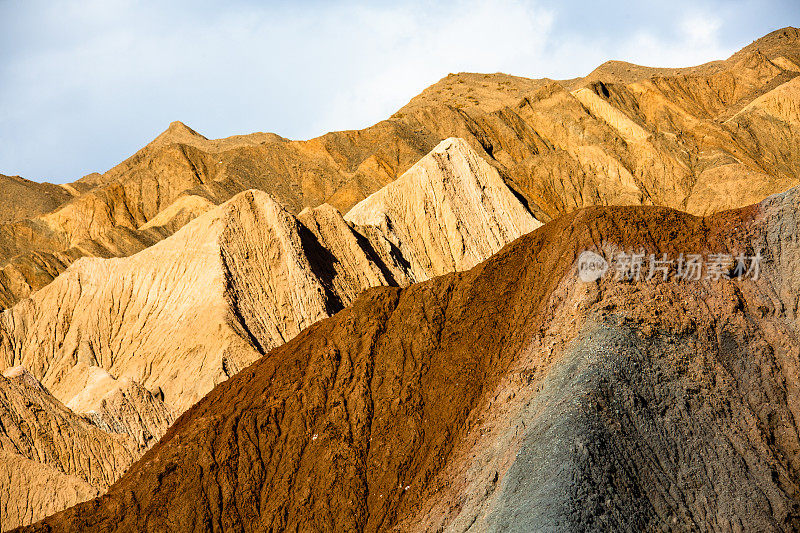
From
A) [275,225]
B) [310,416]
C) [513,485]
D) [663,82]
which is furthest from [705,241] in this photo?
[663,82]

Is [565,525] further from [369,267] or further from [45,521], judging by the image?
[369,267]

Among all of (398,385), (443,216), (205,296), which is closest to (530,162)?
(443,216)

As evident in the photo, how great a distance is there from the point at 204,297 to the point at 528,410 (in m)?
20.8

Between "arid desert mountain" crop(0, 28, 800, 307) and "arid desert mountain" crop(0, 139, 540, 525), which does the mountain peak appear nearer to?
"arid desert mountain" crop(0, 28, 800, 307)

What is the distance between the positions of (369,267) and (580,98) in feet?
120

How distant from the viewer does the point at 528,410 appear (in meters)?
19.2

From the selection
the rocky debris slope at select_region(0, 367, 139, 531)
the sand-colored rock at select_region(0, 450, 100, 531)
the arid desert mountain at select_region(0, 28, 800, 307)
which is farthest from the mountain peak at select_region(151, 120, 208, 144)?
the sand-colored rock at select_region(0, 450, 100, 531)

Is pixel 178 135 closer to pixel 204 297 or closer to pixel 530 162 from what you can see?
pixel 530 162

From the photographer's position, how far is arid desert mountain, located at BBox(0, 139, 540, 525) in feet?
116

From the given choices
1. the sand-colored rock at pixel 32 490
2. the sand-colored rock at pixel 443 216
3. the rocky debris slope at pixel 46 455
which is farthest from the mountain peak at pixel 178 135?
the sand-colored rock at pixel 32 490

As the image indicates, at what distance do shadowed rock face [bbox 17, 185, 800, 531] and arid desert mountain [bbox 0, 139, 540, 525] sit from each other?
1144cm

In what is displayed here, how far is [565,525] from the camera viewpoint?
16.2 m

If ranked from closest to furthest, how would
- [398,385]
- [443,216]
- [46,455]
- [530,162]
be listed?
1. [398,385]
2. [46,455]
3. [443,216]
4. [530,162]

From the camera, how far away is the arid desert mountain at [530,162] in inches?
2387
